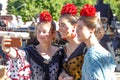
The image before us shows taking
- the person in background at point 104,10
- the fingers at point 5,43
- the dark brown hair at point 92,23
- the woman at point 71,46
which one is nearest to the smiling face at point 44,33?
the woman at point 71,46

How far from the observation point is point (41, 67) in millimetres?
3686

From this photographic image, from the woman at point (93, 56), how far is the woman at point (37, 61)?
431 mm

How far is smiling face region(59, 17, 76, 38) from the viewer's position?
12.0 ft

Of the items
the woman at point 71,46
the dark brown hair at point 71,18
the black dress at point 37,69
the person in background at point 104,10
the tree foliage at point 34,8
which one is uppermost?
the dark brown hair at point 71,18

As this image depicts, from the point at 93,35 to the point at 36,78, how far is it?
2.09 ft

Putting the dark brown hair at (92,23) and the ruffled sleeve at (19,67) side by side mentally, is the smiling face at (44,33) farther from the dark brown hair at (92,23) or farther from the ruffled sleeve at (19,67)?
the dark brown hair at (92,23)

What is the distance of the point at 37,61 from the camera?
3699 millimetres

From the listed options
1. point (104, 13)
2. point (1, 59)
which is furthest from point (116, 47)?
point (1, 59)

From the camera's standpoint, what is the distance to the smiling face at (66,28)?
3654 mm

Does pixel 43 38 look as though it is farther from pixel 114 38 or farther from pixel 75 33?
pixel 114 38

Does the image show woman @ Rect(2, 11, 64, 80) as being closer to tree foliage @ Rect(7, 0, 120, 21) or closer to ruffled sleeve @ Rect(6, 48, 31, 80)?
ruffled sleeve @ Rect(6, 48, 31, 80)

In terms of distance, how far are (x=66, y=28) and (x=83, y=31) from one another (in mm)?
346

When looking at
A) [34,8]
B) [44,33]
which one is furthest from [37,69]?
[34,8]

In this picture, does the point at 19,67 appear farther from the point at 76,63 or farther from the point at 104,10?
the point at 104,10
